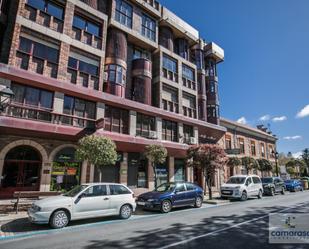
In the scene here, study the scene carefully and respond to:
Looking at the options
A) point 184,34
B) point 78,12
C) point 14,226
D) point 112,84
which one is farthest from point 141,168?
point 184,34

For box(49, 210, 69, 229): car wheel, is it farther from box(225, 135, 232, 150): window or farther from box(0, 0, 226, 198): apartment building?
box(225, 135, 232, 150): window

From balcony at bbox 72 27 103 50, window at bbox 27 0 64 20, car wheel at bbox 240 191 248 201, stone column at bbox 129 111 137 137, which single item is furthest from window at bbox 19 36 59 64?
car wheel at bbox 240 191 248 201

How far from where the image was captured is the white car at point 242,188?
1736cm

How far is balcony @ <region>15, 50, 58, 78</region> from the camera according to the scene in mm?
13433

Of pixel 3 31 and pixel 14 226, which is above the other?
pixel 3 31

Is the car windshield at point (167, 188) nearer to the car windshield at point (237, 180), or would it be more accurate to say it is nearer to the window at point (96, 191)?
the window at point (96, 191)

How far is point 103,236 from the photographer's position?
23.9 ft

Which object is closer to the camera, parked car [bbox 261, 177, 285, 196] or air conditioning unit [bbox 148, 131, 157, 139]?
air conditioning unit [bbox 148, 131, 157, 139]

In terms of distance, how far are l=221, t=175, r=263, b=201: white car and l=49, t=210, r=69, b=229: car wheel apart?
42.6ft

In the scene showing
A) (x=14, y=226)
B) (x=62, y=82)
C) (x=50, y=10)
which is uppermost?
(x=50, y=10)

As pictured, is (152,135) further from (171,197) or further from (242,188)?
(242,188)

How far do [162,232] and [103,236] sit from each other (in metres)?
1.97

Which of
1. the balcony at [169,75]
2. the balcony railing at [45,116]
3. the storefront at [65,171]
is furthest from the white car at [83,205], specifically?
the balcony at [169,75]

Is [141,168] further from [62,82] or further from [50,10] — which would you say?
[50,10]
